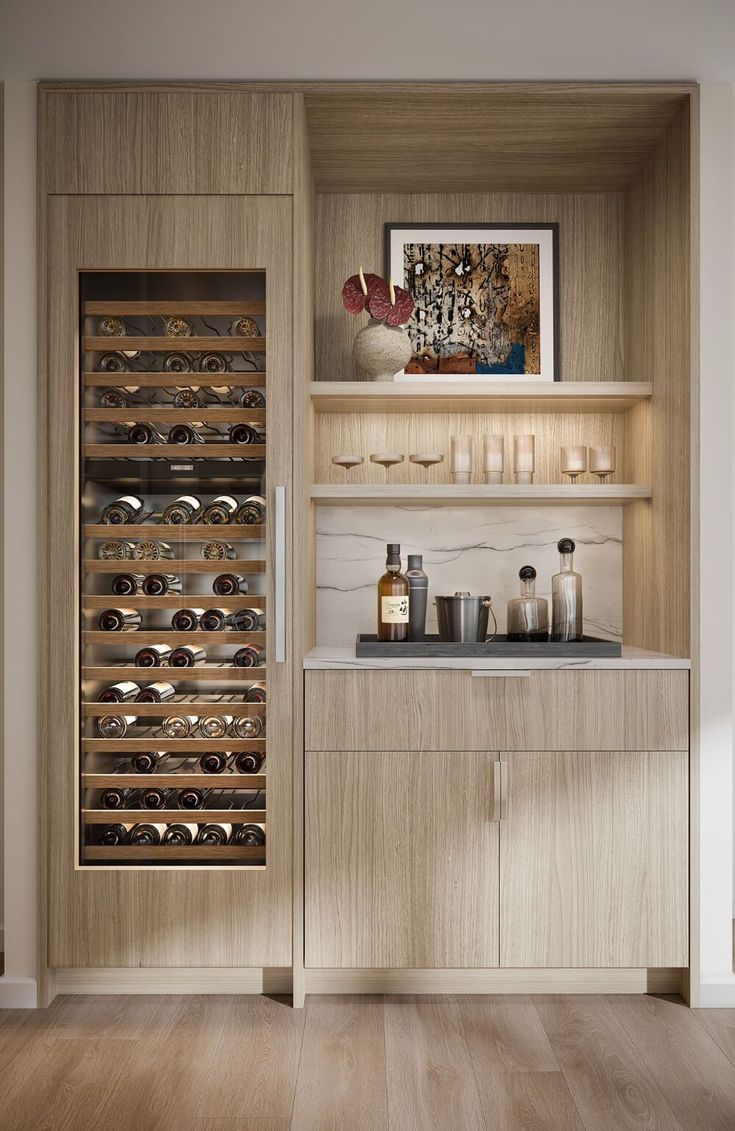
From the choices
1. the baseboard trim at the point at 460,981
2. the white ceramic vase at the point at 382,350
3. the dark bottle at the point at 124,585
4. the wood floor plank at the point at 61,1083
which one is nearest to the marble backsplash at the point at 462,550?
the white ceramic vase at the point at 382,350

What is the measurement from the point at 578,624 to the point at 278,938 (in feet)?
4.15

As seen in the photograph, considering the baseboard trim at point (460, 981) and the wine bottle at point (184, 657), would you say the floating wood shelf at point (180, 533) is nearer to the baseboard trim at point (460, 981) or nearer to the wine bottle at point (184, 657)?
the wine bottle at point (184, 657)

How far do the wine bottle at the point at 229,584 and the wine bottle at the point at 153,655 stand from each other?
22 centimetres

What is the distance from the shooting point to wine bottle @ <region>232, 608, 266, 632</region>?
2.48m

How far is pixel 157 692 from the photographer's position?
2.46m

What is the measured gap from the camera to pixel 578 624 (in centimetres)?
263

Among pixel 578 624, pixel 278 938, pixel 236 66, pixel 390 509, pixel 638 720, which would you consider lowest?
pixel 278 938

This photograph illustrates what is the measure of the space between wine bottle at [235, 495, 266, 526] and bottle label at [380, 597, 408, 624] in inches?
17.7

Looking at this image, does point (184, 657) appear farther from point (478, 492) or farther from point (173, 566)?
point (478, 492)

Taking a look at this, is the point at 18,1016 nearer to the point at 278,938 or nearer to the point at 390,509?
the point at 278,938

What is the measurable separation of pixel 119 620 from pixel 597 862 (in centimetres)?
152

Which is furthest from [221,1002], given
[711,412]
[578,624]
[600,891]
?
[711,412]

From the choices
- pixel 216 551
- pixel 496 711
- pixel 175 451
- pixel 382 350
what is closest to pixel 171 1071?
pixel 496 711

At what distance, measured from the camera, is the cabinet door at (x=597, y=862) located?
2416 mm
